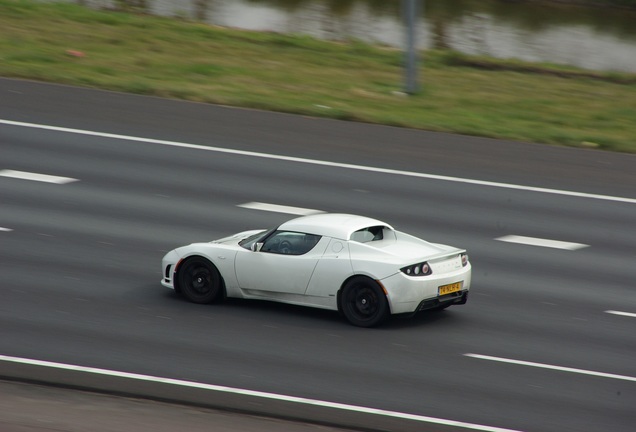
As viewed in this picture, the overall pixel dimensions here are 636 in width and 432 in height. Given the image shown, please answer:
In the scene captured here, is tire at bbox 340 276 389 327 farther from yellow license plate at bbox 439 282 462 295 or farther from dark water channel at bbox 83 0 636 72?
dark water channel at bbox 83 0 636 72

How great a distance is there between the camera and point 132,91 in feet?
81.4

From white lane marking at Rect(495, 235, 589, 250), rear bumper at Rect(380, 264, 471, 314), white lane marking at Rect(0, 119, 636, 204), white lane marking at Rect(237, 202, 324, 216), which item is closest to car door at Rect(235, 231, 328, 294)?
rear bumper at Rect(380, 264, 471, 314)

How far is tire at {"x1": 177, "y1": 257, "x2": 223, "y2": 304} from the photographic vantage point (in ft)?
44.0

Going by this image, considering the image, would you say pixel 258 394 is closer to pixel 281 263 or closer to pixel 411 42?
pixel 281 263

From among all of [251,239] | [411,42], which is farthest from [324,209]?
[411,42]

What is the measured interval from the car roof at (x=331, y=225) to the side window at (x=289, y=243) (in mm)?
61

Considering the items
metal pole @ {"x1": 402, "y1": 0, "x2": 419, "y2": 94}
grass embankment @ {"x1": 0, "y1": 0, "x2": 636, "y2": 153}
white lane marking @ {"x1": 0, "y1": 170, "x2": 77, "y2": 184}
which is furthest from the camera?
metal pole @ {"x1": 402, "y1": 0, "x2": 419, "y2": 94}

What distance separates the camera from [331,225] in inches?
523

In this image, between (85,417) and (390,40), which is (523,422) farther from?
(390,40)

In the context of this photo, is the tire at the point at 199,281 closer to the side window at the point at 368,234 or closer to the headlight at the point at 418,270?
the side window at the point at 368,234

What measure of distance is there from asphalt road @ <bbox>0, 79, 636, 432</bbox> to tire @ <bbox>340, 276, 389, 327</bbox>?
0.59 feet

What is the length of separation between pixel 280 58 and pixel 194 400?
2006 cm

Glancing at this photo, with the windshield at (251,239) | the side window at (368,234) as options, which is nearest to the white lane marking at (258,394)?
the windshield at (251,239)

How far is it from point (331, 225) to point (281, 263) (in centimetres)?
74
